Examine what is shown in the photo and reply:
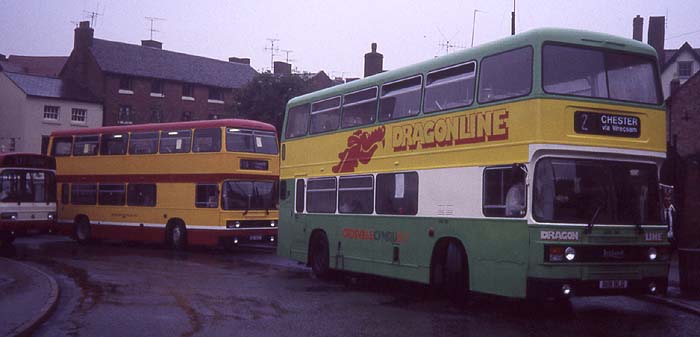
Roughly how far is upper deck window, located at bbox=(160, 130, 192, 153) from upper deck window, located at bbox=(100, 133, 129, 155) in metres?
2.04

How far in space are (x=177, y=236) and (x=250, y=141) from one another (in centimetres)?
405

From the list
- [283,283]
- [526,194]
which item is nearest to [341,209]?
[283,283]

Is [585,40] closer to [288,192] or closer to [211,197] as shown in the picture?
[288,192]

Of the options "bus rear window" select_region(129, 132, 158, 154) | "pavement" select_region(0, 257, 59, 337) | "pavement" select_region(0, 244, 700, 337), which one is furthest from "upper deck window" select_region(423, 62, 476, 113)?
"bus rear window" select_region(129, 132, 158, 154)

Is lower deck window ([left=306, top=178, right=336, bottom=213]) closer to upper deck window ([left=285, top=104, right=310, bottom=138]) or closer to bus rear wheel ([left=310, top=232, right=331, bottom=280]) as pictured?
bus rear wheel ([left=310, top=232, right=331, bottom=280])

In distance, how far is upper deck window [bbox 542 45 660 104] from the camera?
11336 millimetres

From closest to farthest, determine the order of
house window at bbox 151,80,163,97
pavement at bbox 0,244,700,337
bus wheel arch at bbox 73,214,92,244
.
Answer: pavement at bbox 0,244,700,337, bus wheel arch at bbox 73,214,92,244, house window at bbox 151,80,163,97

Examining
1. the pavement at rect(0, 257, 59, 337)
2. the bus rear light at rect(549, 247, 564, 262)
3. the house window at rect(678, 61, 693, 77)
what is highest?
the house window at rect(678, 61, 693, 77)

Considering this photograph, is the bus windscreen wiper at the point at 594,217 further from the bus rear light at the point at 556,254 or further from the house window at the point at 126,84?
the house window at the point at 126,84

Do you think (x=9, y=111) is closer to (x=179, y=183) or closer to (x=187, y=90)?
(x=187, y=90)

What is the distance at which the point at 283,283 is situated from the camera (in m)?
16.4

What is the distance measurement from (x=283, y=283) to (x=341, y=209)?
1980 mm

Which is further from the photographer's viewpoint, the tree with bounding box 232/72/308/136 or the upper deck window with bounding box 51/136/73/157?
the tree with bounding box 232/72/308/136

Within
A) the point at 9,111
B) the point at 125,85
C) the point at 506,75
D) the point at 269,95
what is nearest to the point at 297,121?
the point at 506,75
